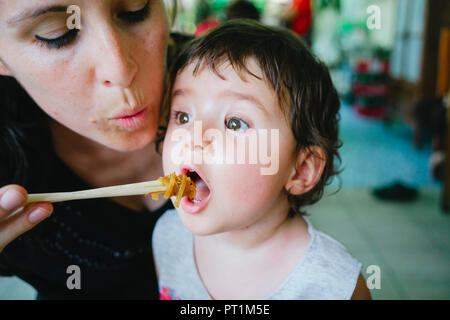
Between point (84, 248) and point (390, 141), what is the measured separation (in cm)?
443

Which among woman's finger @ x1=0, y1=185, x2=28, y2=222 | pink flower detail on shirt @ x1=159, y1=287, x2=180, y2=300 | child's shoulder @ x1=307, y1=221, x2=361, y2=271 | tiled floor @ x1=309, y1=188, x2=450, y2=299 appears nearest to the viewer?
woman's finger @ x1=0, y1=185, x2=28, y2=222

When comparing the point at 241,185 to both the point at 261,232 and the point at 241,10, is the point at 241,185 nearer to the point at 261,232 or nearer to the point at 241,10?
the point at 261,232

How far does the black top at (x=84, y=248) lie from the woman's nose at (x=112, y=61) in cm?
42

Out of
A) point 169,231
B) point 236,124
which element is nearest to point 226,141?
point 236,124

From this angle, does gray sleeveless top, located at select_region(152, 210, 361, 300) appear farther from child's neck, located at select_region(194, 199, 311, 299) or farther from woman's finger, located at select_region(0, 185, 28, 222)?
woman's finger, located at select_region(0, 185, 28, 222)

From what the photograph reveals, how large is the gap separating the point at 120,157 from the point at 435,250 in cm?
200

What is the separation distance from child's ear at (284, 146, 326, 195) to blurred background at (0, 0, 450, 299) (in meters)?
0.36

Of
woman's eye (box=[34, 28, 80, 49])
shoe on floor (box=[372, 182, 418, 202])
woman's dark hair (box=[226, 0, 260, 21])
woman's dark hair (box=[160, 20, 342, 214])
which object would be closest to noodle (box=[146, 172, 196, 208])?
woman's dark hair (box=[160, 20, 342, 214])

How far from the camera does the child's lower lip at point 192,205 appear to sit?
83cm

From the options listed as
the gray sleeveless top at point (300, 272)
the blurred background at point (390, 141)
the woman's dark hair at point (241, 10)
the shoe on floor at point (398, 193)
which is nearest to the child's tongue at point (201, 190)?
the gray sleeveless top at point (300, 272)

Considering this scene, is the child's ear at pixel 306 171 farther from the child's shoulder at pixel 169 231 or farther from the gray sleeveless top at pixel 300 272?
the child's shoulder at pixel 169 231

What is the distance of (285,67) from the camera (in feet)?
2.81

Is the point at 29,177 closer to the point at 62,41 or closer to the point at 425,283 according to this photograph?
the point at 62,41

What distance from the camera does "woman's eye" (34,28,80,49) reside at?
2.59 ft
